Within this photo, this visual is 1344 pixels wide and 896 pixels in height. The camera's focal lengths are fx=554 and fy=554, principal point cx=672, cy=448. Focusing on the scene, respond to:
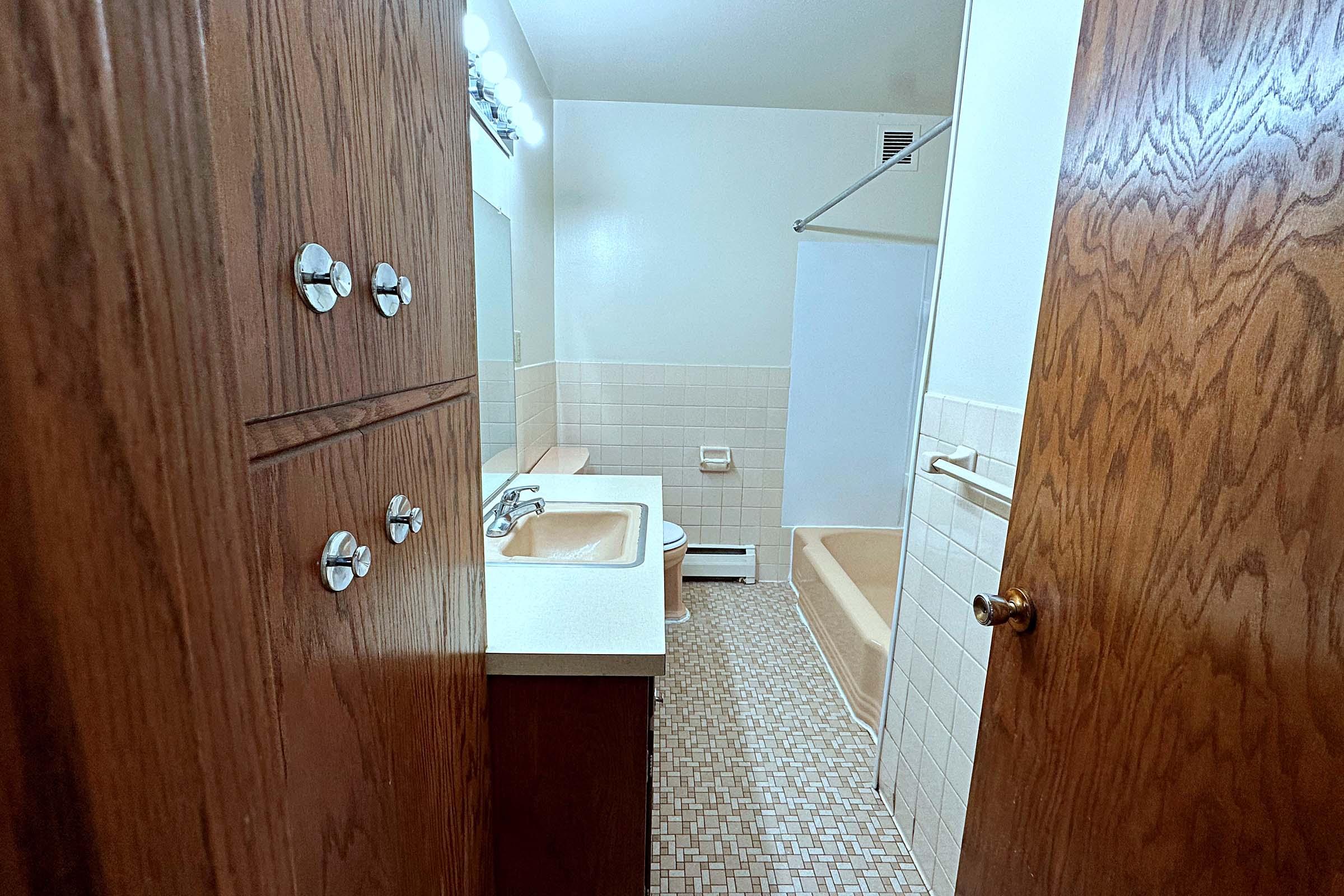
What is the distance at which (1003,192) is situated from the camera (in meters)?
1.06

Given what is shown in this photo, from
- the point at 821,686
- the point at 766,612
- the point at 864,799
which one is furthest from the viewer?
the point at 766,612

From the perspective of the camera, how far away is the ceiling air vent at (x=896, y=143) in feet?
8.57

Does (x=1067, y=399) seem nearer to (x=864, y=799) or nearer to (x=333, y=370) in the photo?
(x=333, y=370)

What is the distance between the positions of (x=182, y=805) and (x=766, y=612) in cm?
251

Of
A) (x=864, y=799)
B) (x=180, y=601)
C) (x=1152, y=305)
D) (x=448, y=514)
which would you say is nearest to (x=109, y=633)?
(x=180, y=601)

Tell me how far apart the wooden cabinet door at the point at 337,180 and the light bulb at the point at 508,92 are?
1.02m

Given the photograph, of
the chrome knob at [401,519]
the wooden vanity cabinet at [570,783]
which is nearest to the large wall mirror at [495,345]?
the wooden vanity cabinet at [570,783]

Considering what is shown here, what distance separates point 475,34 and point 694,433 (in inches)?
73.8

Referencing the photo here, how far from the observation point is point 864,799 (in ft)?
5.11

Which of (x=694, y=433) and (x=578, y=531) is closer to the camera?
(x=578, y=531)

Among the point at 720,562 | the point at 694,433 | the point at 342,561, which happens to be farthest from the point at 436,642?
the point at 720,562

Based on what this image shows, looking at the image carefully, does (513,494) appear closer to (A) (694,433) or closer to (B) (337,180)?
(B) (337,180)

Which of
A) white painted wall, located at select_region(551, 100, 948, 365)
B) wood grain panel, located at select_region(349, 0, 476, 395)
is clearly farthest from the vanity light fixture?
white painted wall, located at select_region(551, 100, 948, 365)

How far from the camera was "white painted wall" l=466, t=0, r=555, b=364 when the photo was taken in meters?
1.54
